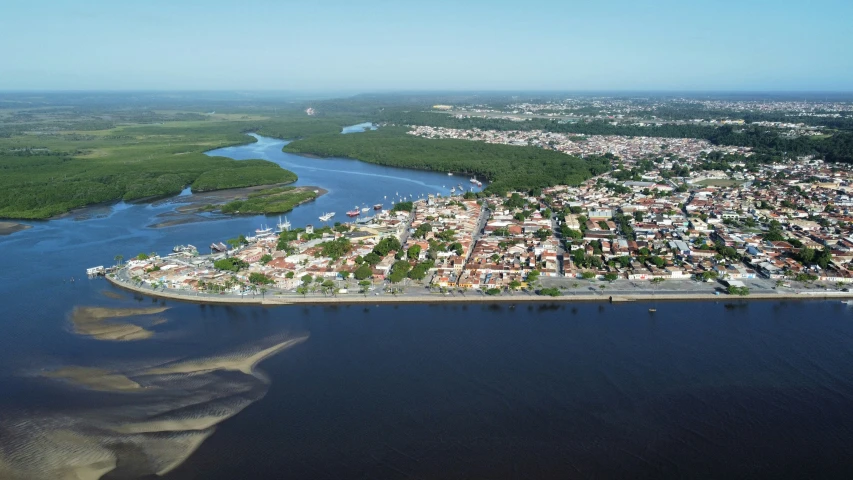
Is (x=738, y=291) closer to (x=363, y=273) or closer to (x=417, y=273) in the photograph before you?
(x=417, y=273)

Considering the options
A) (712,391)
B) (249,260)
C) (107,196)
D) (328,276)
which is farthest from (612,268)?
(107,196)

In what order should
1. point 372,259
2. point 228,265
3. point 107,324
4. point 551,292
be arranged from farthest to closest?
point 372,259 → point 228,265 → point 551,292 → point 107,324

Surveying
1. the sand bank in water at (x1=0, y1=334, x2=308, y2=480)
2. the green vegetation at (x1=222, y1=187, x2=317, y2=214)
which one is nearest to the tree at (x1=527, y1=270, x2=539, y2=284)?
the sand bank in water at (x1=0, y1=334, x2=308, y2=480)

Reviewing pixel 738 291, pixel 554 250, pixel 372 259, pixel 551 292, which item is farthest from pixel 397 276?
pixel 738 291

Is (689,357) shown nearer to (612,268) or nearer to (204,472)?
(612,268)

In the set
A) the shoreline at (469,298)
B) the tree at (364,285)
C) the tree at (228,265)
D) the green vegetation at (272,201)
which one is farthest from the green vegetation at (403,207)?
the shoreline at (469,298)

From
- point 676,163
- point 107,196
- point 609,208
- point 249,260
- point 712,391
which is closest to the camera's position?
point 712,391

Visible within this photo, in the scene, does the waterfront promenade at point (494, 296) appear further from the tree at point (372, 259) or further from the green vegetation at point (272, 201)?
the green vegetation at point (272, 201)
